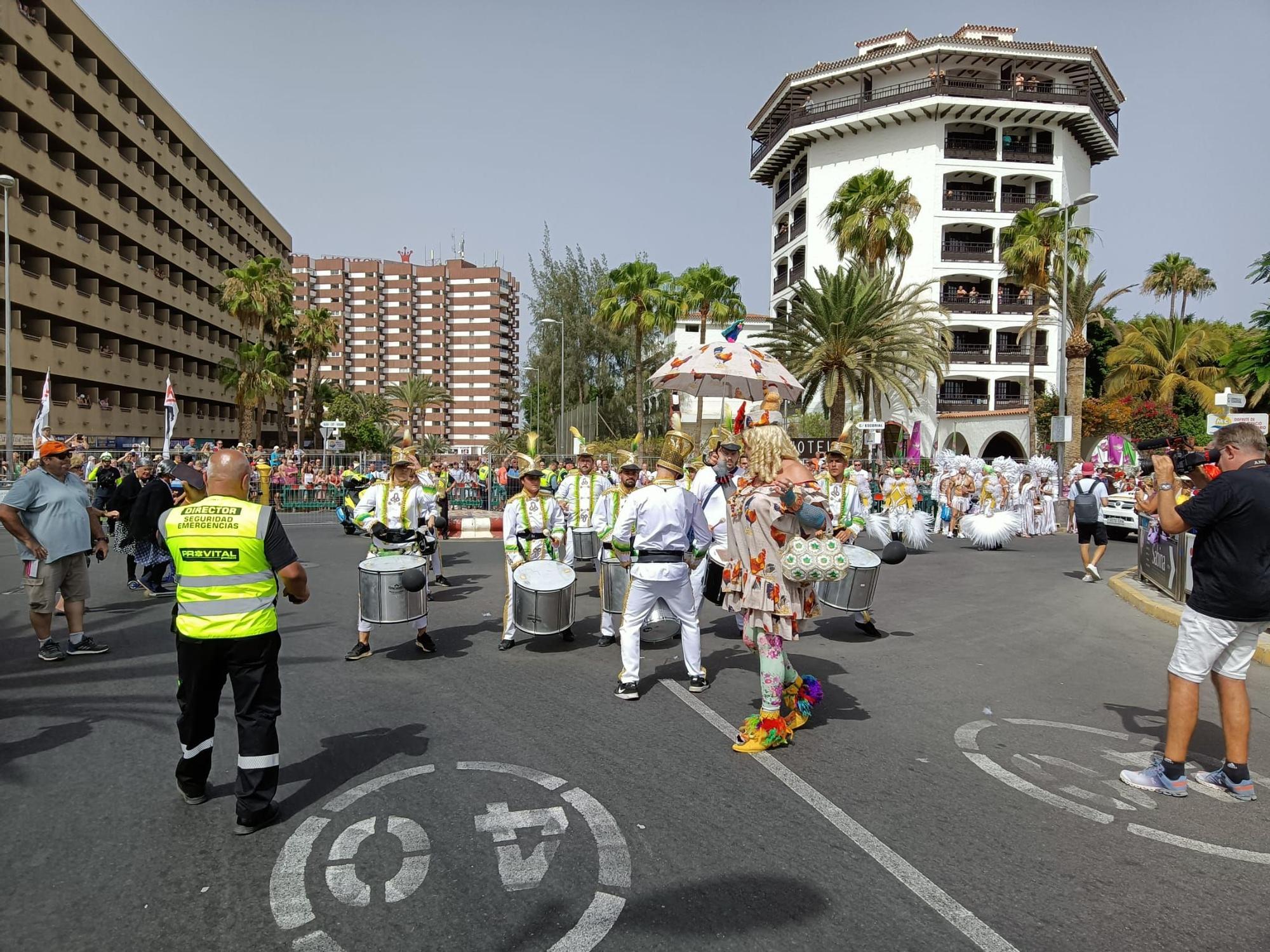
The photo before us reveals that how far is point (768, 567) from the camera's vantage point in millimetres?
4941

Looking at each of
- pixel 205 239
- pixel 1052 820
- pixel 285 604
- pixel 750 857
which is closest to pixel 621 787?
pixel 750 857

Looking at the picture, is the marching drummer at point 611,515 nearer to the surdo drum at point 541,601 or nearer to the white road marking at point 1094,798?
the surdo drum at point 541,601

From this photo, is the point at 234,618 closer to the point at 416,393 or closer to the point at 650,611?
the point at 650,611

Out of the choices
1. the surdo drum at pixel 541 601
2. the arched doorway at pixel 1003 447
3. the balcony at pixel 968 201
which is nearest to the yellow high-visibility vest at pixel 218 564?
the surdo drum at pixel 541 601

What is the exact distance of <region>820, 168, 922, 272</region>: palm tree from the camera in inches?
1369

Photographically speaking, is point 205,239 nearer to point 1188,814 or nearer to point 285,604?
point 285,604

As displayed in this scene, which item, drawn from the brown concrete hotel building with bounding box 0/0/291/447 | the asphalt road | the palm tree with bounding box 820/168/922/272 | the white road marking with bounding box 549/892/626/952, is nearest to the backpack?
the asphalt road

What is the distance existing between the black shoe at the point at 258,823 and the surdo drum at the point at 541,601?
3357 mm

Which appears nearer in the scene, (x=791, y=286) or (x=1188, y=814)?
(x=1188, y=814)

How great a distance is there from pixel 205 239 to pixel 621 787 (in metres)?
58.1

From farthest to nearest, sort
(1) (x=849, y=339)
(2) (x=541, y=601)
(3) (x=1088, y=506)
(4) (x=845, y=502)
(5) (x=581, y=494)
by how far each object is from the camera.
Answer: (1) (x=849, y=339), (3) (x=1088, y=506), (5) (x=581, y=494), (4) (x=845, y=502), (2) (x=541, y=601)

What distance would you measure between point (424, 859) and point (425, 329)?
123 metres

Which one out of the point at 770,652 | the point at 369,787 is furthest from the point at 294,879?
the point at 770,652

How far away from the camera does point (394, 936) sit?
2963 mm
